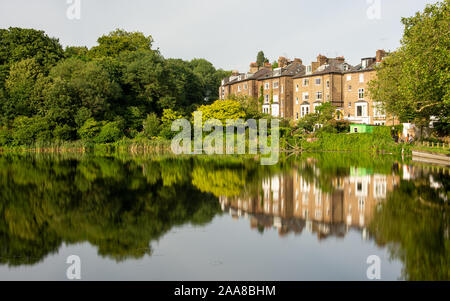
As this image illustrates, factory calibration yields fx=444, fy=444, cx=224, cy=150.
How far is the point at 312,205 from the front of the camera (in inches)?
598

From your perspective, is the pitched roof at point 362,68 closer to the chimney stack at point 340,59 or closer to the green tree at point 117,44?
the chimney stack at point 340,59

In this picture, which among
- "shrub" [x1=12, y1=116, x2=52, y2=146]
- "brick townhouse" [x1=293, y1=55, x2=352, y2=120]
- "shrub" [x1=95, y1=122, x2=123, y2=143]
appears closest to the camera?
"shrub" [x1=12, y1=116, x2=52, y2=146]

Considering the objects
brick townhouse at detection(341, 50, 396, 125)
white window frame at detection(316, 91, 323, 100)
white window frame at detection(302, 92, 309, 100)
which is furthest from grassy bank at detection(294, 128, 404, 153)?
white window frame at detection(302, 92, 309, 100)

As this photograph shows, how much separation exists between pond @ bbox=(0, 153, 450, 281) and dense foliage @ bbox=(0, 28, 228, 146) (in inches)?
1401

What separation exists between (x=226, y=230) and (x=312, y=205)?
4.18 m

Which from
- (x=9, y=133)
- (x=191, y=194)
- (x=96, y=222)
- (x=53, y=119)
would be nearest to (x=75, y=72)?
(x=53, y=119)

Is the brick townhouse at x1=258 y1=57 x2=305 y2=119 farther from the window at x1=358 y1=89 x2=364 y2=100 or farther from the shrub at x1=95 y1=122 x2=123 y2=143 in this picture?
the shrub at x1=95 y1=122 x2=123 y2=143

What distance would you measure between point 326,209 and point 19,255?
9.23 m

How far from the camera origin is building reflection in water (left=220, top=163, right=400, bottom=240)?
40.7ft

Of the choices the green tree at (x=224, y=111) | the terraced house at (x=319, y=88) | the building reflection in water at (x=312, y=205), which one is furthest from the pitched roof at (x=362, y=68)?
the building reflection in water at (x=312, y=205)

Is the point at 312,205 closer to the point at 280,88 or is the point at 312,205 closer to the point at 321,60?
the point at 321,60

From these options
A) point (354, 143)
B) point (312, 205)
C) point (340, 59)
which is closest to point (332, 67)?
point (340, 59)

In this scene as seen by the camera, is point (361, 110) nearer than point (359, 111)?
Yes

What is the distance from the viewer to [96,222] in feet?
42.0
